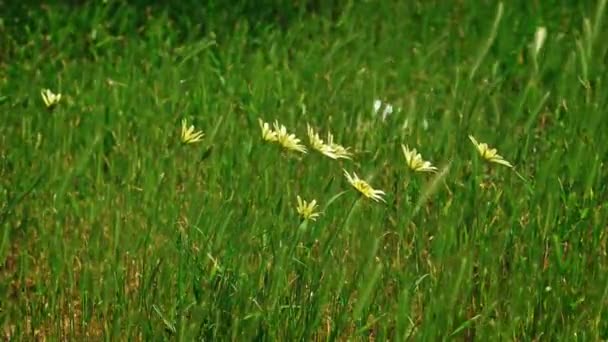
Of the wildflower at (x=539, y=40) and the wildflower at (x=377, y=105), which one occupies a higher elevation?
the wildflower at (x=539, y=40)

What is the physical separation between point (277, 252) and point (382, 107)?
43.6 inches

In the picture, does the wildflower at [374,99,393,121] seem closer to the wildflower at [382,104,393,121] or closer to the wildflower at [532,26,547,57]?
the wildflower at [382,104,393,121]

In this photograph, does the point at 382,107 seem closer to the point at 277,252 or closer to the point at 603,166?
the point at 603,166

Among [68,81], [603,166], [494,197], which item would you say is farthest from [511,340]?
[68,81]

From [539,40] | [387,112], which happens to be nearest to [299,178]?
[387,112]

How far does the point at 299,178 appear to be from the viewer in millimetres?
3086

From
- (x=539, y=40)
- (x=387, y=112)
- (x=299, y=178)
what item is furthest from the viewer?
(x=539, y=40)

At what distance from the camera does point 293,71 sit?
379cm

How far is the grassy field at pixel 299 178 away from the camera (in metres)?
2.47

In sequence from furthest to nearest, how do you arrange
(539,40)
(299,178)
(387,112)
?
(539,40) < (387,112) < (299,178)

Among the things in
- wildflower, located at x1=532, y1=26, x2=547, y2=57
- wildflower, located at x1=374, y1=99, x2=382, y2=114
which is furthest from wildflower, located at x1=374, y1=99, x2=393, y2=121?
wildflower, located at x1=532, y1=26, x2=547, y2=57

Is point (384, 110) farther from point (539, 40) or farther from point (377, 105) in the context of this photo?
point (539, 40)

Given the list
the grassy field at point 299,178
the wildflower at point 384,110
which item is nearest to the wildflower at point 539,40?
the grassy field at point 299,178

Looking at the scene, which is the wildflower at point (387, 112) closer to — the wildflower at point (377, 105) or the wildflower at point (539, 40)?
the wildflower at point (377, 105)
